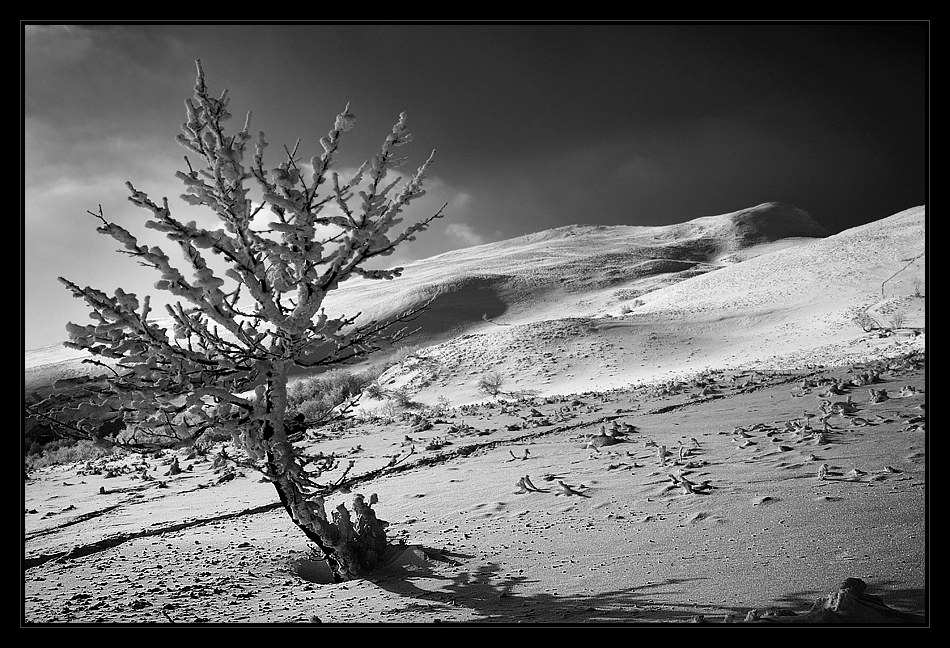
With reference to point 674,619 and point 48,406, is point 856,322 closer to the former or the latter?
point 674,619

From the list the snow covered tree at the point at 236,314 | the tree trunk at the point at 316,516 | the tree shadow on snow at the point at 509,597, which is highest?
the snow covered tree at the point at 236,314

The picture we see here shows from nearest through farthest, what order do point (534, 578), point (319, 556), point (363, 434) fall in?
point (534, 578), point (319, 556), point (363, 434)

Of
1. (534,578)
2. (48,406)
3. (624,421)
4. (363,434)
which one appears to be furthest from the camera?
(363,434)

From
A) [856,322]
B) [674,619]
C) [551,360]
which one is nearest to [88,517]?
[674,619]

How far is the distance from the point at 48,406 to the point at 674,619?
135 inches

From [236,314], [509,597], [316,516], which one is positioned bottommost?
[509,597]

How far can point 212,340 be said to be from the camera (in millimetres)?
3152

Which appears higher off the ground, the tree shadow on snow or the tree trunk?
the tree trunk

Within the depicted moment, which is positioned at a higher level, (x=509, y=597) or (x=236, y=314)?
(x=236, y=314)

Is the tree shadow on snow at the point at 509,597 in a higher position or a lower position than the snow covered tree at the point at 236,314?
lower

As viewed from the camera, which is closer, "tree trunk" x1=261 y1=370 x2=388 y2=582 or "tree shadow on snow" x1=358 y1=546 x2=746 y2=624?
"tree shadow on snow" x1=358 y1=546 x2=746 y2=624

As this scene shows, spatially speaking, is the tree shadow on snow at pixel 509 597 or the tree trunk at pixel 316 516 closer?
the tree shadow on snow at pixel 509 597

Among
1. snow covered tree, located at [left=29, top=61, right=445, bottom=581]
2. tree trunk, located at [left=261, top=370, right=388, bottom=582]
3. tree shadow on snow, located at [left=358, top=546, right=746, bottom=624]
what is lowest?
tree shadow on snow, located at [left=358, top=546, right=746, bottom=624]

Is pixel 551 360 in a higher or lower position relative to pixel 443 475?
higher
